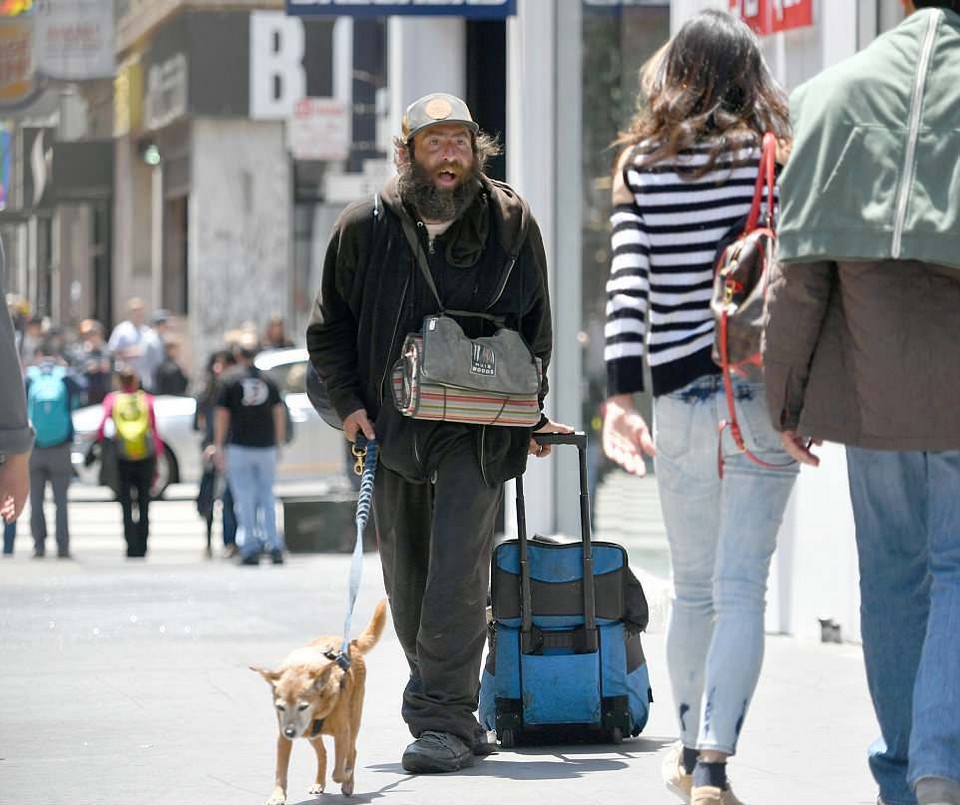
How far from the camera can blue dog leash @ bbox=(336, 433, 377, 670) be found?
507cm

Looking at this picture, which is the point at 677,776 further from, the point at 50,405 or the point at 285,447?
the point at 285,447

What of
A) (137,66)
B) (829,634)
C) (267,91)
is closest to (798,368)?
(829,634)

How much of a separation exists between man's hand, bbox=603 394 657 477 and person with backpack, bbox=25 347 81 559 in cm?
1147

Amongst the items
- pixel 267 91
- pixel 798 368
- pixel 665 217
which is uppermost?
Result: pixel 267 91

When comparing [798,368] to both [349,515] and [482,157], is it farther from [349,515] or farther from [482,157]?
[349,515]

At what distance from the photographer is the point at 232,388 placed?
15242 mm

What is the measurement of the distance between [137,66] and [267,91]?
5304 mm

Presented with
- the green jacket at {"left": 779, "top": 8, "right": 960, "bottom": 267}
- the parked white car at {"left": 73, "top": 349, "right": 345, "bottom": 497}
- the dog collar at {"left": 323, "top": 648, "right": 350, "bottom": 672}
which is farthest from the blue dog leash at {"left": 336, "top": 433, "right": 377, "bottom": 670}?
the parked white car at {"left": 73, "top": 349, "right": 345, "bottom": 497}

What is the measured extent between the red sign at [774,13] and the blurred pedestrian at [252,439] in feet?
23.5

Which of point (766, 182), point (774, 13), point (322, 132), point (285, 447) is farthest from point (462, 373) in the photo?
point (322, 132)

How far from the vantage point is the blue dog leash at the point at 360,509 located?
5.07m

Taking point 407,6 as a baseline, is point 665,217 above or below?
below

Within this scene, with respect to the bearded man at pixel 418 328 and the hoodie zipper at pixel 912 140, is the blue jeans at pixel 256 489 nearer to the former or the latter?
the bearded man at pixel 418 328

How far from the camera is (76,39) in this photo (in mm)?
31234
